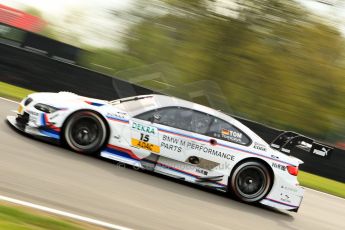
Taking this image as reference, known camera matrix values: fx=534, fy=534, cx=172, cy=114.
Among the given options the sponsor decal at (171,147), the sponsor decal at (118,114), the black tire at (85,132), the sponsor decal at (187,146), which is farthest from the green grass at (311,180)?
the sponsor decal at (118,114)

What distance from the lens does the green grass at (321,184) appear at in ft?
41.4

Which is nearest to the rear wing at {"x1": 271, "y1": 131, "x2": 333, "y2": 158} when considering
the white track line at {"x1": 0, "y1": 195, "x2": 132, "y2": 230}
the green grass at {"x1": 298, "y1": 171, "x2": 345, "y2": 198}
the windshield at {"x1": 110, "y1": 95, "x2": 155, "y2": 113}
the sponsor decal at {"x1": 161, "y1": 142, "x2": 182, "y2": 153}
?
the sponsor decal at {"x1": 161, "y1": 142, "x2": 182, "y2": 153}

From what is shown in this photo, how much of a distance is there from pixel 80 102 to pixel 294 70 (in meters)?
18.2

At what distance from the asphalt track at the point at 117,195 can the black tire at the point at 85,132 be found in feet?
0.56

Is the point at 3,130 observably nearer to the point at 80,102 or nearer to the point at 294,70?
the point at 80,102

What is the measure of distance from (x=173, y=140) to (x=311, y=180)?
6.10 m

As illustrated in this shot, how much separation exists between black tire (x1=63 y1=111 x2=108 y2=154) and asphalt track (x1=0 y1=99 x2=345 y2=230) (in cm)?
17

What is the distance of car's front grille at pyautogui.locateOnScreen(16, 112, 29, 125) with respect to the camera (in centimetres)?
834

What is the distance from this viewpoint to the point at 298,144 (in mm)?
8883

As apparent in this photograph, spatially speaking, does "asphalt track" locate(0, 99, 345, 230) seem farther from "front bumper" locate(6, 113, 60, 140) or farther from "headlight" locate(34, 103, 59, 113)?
"headlight" locate(34, 103, 59, 113)

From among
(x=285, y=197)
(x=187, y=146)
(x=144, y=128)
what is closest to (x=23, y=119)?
(x=144, y=128)

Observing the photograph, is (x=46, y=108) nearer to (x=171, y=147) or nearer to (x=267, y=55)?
(x=171, y=147)

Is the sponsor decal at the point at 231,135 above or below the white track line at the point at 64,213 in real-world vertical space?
above

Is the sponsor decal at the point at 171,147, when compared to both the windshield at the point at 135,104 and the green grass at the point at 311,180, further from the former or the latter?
the green grass at the point at 311,180
